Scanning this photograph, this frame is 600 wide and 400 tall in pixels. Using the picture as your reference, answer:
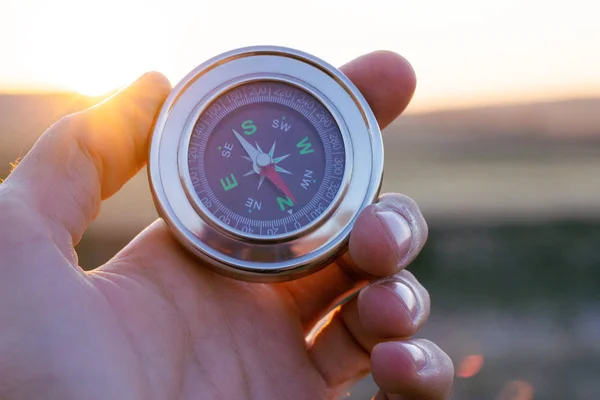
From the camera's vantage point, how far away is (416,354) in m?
2.44

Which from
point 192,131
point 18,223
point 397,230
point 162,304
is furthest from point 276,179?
point 18,223

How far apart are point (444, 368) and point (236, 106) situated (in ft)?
4.42

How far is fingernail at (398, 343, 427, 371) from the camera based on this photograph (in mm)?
2412

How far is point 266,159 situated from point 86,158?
699 mm

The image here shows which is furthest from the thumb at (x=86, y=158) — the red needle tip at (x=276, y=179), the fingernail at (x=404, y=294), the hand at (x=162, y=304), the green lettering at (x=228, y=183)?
the fingernail at (x=404, y=294)

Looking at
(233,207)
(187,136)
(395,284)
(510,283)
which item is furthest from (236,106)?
(510,283)

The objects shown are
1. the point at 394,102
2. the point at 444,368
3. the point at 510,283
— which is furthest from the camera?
the point at 510,283

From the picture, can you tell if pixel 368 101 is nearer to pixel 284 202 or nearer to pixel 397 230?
pixel 284 202

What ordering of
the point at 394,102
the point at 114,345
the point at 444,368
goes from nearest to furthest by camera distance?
1. the point at 114,345
2. the point at 444,368
3. the point at 394,102

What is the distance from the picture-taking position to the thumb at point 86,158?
2.38 metres

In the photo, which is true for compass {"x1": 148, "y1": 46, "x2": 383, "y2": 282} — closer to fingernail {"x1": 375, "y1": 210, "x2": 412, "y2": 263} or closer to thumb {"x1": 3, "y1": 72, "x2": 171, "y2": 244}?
thumb {"x1": 3, "y1": 72, "x2": 171, "y2": 244}

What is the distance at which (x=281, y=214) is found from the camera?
270 centimetres

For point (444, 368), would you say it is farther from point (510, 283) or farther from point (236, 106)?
point (510, 283)

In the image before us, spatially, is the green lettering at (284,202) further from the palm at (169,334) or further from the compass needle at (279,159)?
the palm at (169,334)
